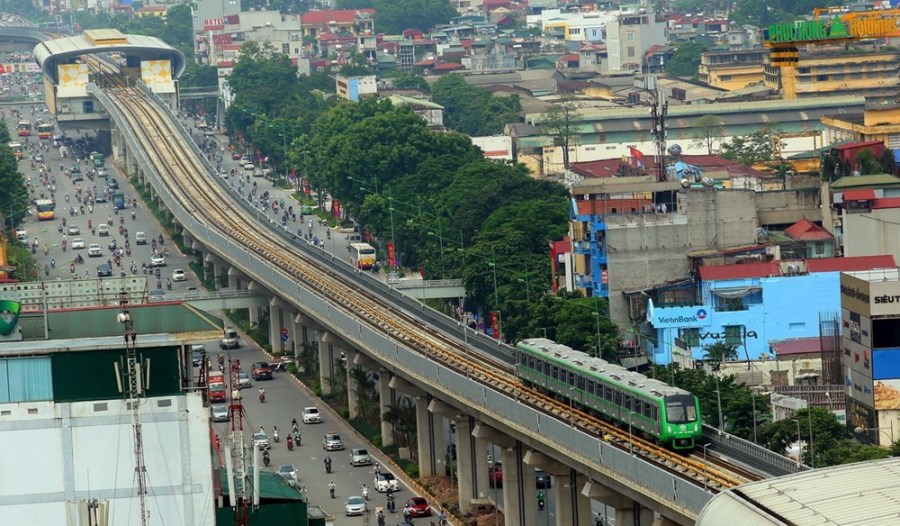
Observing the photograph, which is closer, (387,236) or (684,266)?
(684,266)

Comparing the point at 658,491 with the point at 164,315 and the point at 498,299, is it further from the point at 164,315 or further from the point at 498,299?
the point at 498,299

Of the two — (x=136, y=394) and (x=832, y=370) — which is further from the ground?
(x=136, y=394)

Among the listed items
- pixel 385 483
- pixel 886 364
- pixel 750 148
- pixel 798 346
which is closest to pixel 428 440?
pixel 385 483

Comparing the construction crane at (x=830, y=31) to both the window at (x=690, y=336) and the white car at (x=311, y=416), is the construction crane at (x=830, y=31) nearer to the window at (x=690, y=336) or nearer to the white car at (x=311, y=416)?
the window at (x=690, y=336)

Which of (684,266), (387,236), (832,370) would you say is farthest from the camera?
(387,236)

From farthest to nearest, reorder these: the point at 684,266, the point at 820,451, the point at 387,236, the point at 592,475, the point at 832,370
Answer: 1. the point at 387,236
2. the point at 684,266
3. the point at 832,370
4. the point at 820,451
5. the point at 592,475

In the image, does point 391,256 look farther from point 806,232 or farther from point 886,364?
point 886,364

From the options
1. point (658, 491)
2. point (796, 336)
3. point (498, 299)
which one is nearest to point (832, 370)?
point (796, 336)
